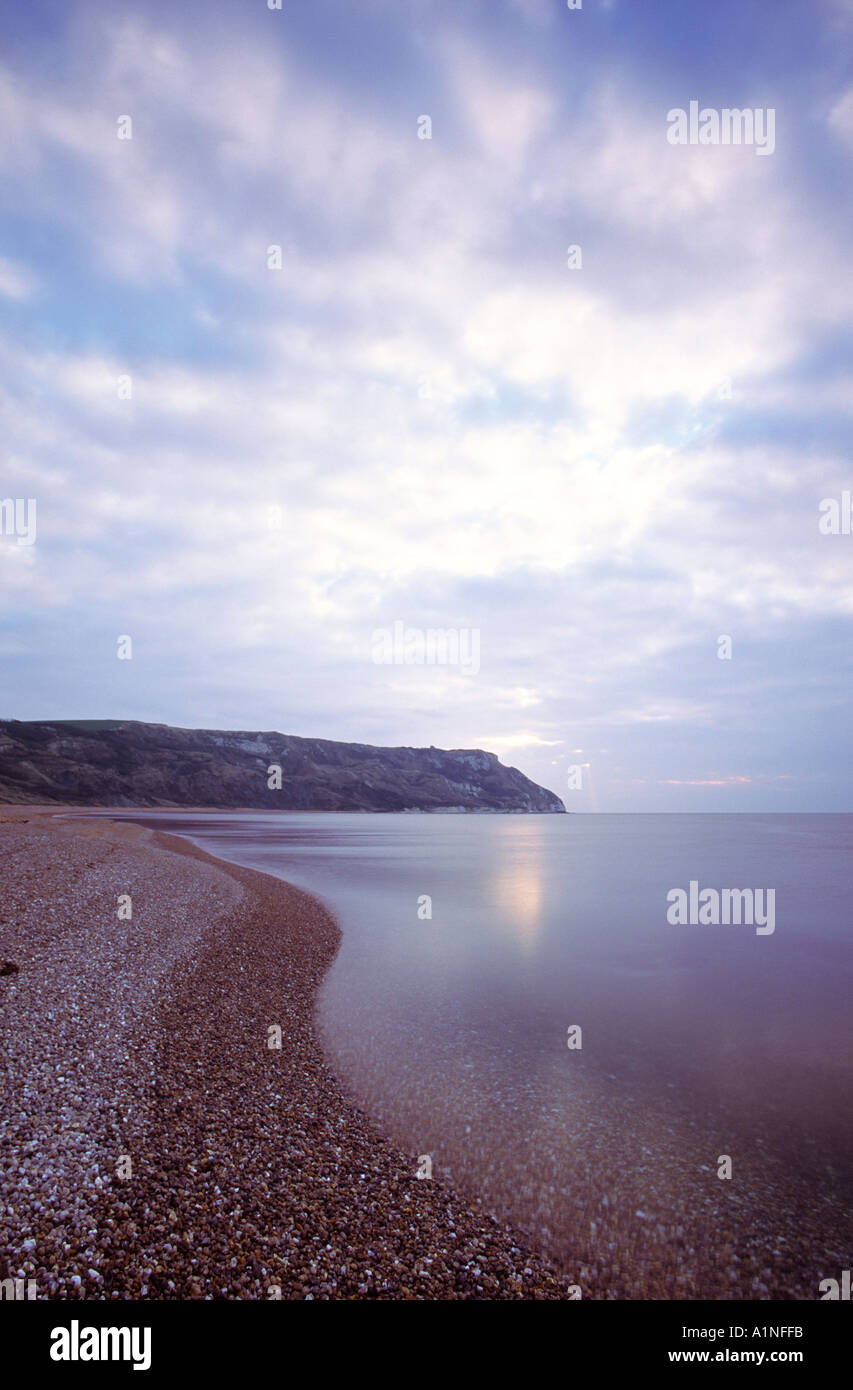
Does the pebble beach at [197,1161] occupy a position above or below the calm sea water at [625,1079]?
above

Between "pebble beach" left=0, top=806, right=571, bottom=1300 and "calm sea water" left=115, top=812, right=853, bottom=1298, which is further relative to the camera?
"calm sea water" left=115, top=812, right=853, bottom=1298

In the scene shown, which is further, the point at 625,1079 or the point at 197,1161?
the point at 625,1079

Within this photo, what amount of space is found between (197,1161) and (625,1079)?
24.3ft

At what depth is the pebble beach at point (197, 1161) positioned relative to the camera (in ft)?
17.1

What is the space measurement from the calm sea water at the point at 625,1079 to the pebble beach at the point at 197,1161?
0.75 m

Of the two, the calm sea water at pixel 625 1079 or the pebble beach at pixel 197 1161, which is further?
the calm sea water at pixel 625 1079

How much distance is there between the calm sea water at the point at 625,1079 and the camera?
6.61m

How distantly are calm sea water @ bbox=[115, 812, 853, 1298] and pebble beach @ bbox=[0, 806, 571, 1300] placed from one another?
755 mm

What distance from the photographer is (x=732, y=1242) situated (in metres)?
6.58

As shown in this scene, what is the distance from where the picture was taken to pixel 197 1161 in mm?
6684

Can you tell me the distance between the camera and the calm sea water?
661 centimetres

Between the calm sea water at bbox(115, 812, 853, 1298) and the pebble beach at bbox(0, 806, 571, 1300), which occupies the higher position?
the pebble beach at bbox(0, 806, 571, 1300)

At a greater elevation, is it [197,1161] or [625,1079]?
[197,1161]

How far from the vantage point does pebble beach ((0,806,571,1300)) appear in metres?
5.22
